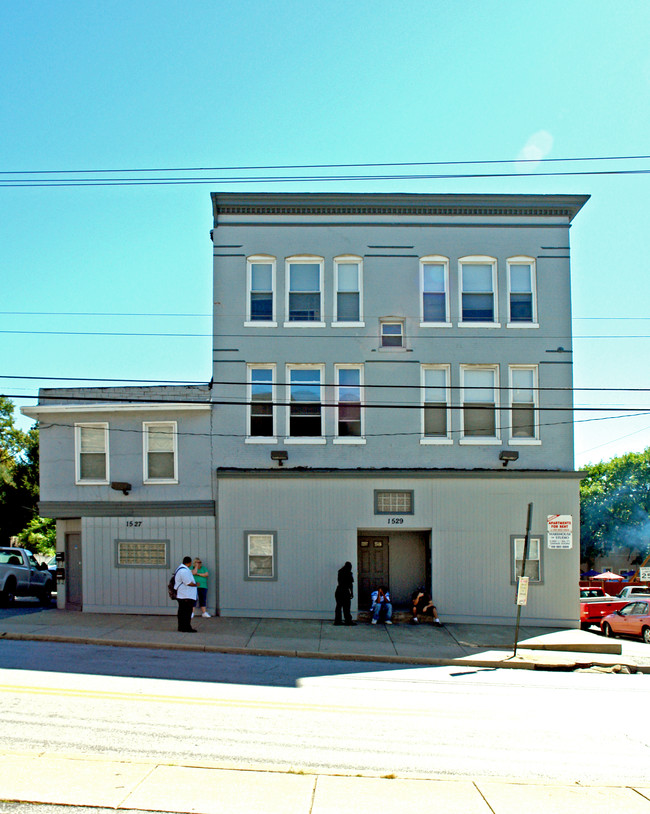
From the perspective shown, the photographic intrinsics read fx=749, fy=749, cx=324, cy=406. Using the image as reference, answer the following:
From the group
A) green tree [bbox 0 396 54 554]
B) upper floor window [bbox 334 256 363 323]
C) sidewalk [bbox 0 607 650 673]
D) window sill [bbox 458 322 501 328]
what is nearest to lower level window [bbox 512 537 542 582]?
sidewalk [bbox 0 607 650 673]

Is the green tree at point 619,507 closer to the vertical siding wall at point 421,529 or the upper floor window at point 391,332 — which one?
A: the vertical siding wall at point 421,529

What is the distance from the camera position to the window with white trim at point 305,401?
19.9m

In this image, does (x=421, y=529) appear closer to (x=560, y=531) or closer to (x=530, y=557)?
(x=530, y=557)

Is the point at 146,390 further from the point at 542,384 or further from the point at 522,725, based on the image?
the point at 522,725

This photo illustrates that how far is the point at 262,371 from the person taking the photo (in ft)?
66.2

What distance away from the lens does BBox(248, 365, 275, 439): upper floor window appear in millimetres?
19969

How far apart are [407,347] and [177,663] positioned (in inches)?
410

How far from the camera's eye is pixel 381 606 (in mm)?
18812

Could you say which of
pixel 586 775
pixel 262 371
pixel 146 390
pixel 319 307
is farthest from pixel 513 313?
pixel 586 775

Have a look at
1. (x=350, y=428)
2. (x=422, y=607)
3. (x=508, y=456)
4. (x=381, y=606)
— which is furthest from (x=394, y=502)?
(x=508, y=456)

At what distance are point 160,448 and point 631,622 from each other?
14.2 meters

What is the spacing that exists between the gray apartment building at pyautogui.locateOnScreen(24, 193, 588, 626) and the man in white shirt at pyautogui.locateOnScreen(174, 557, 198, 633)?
2.90 meters

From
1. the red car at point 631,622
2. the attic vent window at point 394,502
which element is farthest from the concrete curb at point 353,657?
the red car at point 631,622

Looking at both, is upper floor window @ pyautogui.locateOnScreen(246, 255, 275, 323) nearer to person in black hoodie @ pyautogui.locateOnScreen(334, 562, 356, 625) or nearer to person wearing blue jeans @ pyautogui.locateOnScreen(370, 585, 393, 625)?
person in black hoodie @ pyautogui.locateOnScreen(334, 562, 356, 625)
